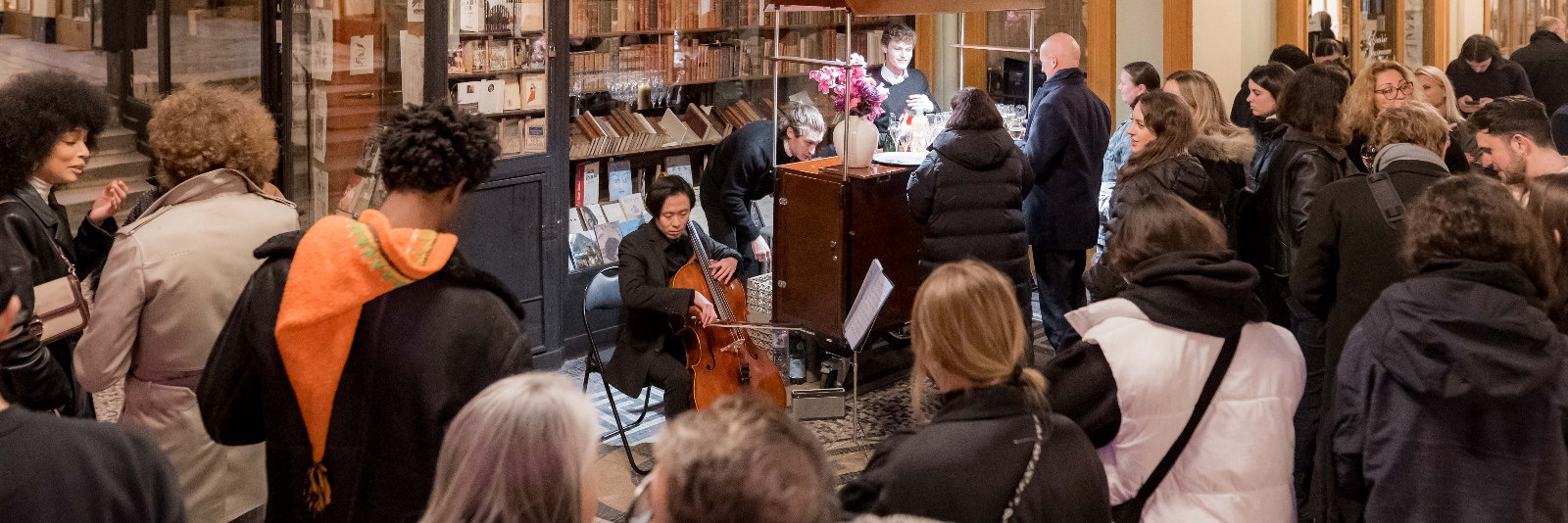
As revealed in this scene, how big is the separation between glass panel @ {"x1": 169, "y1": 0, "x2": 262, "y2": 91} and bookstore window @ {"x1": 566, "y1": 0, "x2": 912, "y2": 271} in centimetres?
288

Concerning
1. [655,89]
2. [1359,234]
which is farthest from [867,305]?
[655,89]

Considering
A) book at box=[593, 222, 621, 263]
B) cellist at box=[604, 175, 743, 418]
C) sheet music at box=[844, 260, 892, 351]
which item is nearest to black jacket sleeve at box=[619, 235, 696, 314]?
cellist at box=[604, 175, 743, 418]

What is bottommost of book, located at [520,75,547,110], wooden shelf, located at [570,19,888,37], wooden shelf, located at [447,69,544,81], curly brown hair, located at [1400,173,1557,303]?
curly brown hair, located at [1400,173,1557,303]

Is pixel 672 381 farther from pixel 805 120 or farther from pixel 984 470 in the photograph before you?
pixel 984 470

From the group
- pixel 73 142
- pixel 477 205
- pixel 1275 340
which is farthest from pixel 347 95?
pixel 1275 340

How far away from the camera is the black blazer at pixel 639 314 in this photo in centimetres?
476

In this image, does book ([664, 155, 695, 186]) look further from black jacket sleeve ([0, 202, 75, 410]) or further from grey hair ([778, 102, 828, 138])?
black jacket sleeve ([0, 202, 75, 410])

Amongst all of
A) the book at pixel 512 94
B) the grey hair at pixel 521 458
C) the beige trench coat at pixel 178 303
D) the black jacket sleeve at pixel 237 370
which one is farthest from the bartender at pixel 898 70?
the grey hair at pixel 521 458

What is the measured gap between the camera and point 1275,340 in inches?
107

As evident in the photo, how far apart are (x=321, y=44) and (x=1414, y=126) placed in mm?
4438

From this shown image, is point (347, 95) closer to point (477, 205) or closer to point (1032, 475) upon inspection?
point (477, 205)

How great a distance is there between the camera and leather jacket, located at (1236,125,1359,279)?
4.66 m

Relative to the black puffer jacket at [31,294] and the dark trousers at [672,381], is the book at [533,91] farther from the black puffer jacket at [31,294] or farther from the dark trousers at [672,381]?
the black puffer jacket at [31,294]

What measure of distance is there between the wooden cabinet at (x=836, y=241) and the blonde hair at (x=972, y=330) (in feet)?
9.54
